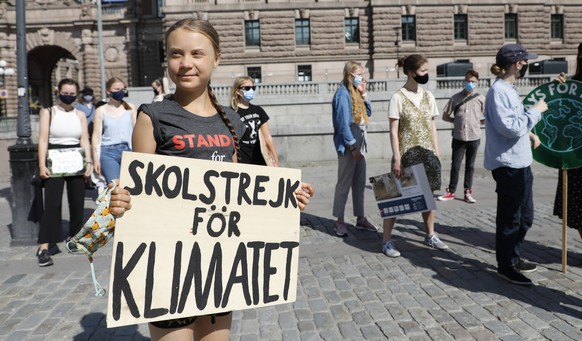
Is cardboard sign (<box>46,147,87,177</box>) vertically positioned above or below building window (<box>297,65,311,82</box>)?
below

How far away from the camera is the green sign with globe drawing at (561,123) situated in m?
4.74

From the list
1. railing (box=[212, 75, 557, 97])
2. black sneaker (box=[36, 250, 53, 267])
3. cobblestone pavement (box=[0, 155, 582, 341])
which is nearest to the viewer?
cobblestone pavement (box=[0, 155, 582, 341])

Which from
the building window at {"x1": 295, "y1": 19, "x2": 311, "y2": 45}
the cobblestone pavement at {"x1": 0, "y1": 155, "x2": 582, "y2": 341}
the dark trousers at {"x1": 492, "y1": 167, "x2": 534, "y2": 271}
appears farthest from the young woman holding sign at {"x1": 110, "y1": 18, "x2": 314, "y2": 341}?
the building window at {"x1": 295, "y1": 19, "x2": 311, "y2": 45}

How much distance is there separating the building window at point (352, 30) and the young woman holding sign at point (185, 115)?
3655 cm

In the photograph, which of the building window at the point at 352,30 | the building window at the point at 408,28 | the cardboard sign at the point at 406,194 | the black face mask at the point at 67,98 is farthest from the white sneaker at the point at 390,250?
the building window at the point at 408,28

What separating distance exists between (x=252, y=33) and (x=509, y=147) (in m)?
34.5

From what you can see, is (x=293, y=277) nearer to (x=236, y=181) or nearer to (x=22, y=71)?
(x=236, y=181)

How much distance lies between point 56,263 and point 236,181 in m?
4.33

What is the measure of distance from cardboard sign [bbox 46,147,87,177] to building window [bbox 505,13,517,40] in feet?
127

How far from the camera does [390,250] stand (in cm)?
568

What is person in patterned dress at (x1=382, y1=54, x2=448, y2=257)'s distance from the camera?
5539 mm

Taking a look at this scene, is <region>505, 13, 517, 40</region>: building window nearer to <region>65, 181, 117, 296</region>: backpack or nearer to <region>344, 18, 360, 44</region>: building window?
<region>344, 18, 360, 44</region>: building window

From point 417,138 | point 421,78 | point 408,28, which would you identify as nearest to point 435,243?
point 417,138

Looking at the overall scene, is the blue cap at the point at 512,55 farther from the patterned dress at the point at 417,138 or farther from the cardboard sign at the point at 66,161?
the cardboard sign at the point at 66,161
